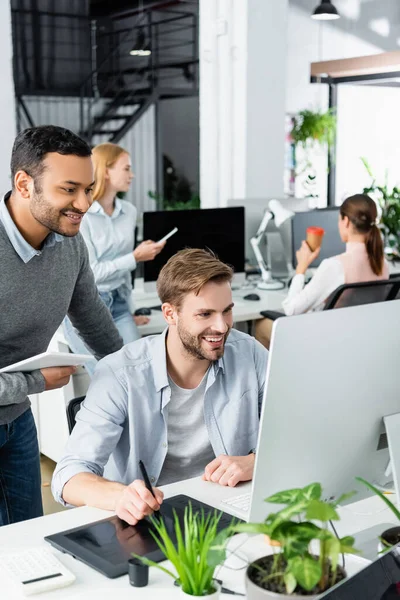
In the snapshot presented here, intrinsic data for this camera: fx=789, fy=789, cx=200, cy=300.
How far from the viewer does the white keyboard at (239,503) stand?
5.61 ft

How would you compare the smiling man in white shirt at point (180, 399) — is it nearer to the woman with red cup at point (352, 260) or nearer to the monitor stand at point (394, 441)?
the monitor stand at point (394, 441)


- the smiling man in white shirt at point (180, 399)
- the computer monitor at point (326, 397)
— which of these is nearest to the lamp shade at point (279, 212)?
the smiling man in white shirt at point (180, 399)

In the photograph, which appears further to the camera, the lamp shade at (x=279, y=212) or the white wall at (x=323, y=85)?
the white wall at (x=323, y=85)

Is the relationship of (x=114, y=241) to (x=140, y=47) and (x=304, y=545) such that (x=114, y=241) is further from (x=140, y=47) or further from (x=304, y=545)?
(x=140, y=47)

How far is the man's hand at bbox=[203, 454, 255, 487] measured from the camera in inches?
72.9

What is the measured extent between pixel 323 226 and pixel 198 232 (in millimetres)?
1155

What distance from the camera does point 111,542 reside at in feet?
5.16

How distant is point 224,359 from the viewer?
2094mm

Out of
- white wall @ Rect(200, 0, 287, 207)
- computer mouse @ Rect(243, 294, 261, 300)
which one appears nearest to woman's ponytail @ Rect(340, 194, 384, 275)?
computer mouse @ Rect(243, 294, 261, 300)

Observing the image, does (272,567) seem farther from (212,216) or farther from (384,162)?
(384,162)

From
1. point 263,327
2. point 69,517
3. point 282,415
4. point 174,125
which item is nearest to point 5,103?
point 263,327

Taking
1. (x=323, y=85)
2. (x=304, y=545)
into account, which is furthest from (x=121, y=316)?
(x=323, y=85)

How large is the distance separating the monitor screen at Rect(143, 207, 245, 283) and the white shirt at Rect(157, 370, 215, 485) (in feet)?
6.26

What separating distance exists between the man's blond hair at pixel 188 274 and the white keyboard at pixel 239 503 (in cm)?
51
